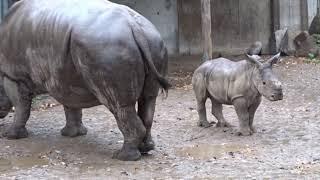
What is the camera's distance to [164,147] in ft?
22.1

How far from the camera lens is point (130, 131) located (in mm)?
6023

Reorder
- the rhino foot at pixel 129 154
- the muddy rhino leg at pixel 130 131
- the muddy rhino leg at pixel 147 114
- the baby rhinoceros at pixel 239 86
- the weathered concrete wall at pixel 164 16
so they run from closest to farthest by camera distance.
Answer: the muddy rhino leg at pixel 130 131 → the rhino foot at pixel 129 154 → the muddy rhino leg at pixel 147 114 → the baby rhinoceros at pixel 239 86 → the weathered concrete wall at pixel 164 16

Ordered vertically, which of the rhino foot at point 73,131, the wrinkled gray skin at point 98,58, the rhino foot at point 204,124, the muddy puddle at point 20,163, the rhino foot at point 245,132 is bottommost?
the rhino foot at point 204,124

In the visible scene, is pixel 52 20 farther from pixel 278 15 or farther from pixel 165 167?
pixel 278 15

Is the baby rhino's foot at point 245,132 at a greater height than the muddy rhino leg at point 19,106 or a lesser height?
lesser

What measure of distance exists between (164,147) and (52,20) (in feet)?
5.96

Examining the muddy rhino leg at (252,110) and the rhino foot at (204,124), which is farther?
the rhino foot at (204,124)

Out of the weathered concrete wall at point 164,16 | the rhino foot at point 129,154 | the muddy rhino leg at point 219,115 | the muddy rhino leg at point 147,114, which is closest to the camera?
the rhino foot at point 129,154

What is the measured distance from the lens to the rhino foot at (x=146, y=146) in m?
6.32

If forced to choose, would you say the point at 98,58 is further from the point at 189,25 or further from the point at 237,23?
the point at 237,23

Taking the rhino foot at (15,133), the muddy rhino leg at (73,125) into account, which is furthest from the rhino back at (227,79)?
the rhino foot at (15,133)

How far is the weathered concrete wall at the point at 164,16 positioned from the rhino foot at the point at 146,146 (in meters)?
10.4

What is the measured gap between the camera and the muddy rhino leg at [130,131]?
19.5 feet

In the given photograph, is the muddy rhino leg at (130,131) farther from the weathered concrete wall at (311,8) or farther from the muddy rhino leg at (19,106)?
the weathered concrete wall at (311,8)
